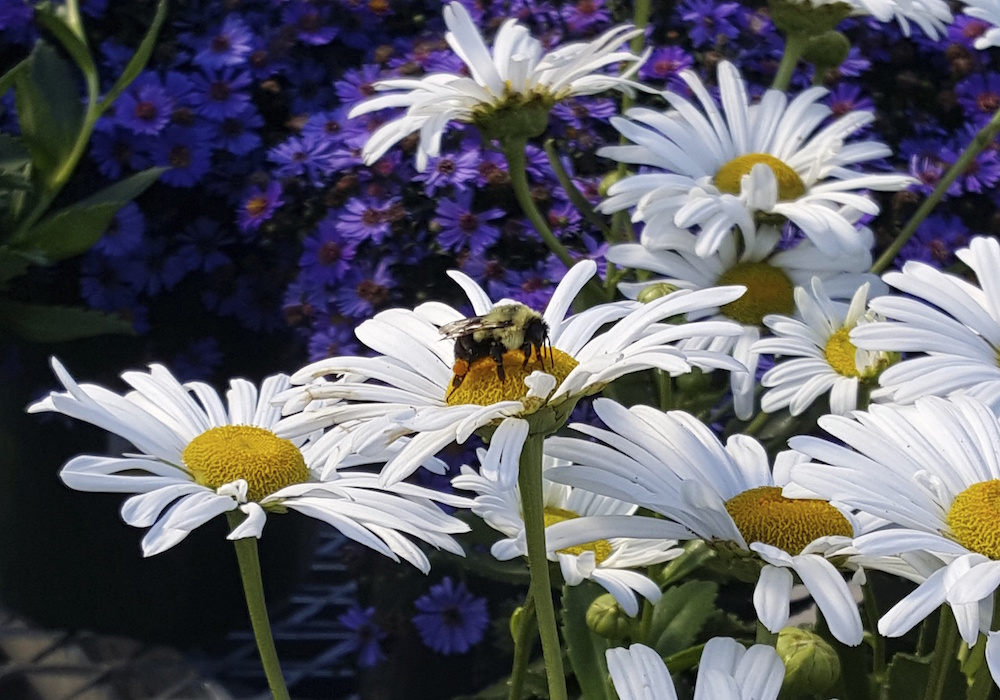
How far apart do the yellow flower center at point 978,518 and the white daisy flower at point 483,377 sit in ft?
0.32

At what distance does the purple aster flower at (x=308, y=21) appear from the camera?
1105 millimetres

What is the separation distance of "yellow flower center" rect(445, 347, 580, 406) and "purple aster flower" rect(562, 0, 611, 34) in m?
0.64

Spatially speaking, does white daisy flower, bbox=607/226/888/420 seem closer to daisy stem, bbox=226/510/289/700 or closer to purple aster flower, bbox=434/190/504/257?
purple aster flower, bbox=434/190/504/257

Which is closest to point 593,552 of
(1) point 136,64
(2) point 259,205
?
(2) point 259,205

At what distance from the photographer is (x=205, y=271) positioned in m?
Answer: 1.13

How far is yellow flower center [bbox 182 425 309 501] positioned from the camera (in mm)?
506

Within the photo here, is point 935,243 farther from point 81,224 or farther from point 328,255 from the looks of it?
point 81,224

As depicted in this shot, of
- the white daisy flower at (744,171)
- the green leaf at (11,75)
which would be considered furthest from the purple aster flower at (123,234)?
the white daisy flower at (744,171)

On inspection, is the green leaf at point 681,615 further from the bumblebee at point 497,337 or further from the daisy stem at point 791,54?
the daisy stem at point 791,54

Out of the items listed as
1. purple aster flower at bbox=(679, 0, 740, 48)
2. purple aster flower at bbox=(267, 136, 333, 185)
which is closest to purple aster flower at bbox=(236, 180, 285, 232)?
purple aster flower at bbox=(267, 136, 333, 185)

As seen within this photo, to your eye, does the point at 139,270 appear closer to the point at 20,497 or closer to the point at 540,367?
the point at 20,497

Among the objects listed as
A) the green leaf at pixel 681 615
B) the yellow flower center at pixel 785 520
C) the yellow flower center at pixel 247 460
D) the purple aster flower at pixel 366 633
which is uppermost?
the yellow flower center at pixel 785 520

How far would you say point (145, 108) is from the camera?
3.60ft

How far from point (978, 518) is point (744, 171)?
15.7 inches
